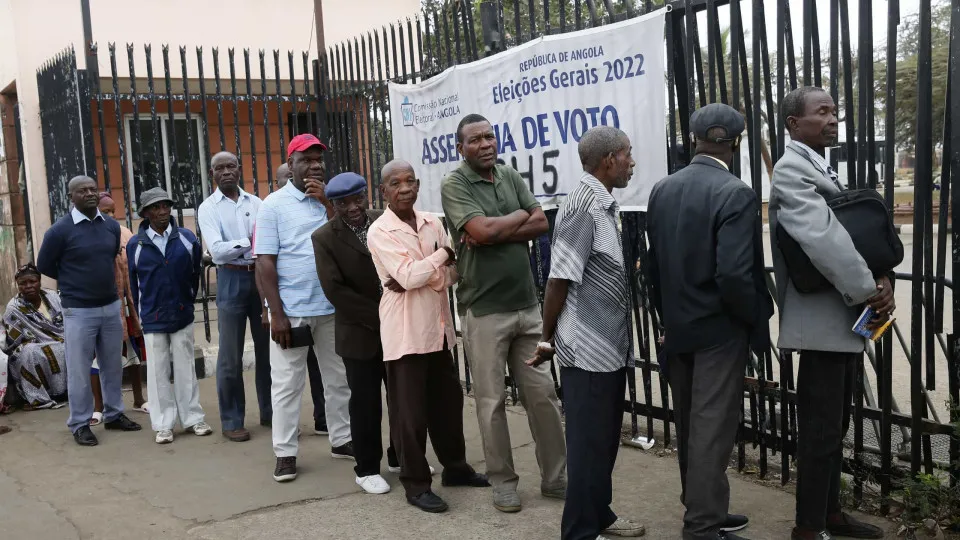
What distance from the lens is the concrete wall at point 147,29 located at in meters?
10.9

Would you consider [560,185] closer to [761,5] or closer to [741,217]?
[761,5]

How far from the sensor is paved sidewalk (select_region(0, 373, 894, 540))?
4340mm

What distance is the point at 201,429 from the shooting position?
629 centimetres

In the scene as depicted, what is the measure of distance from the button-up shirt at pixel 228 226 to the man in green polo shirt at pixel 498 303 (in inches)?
81.6

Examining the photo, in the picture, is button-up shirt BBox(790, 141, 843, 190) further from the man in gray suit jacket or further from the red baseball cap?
the red baseball cap

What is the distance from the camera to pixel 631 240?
5324 millimetres

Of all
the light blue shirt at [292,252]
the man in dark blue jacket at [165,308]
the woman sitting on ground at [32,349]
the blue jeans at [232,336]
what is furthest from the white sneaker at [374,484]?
the woman sitting on ground at [32,349]

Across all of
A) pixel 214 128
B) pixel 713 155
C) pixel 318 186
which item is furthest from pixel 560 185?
pixel 214 128

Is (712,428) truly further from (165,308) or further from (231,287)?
(165,308)

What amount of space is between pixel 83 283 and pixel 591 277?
158 inches

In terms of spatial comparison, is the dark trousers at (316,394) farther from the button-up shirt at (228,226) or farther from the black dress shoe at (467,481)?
the black dress shoe at (467,481)

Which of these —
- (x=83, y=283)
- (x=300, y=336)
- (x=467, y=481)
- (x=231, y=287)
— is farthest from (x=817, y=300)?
(x=83, y=283)

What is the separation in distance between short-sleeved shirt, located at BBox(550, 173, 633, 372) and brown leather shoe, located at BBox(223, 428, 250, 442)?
304 centimetres

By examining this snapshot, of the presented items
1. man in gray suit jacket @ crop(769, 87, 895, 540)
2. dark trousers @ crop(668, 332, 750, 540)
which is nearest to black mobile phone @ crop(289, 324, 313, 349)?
dark trousers @ crop(668, 332, 750, 540)
